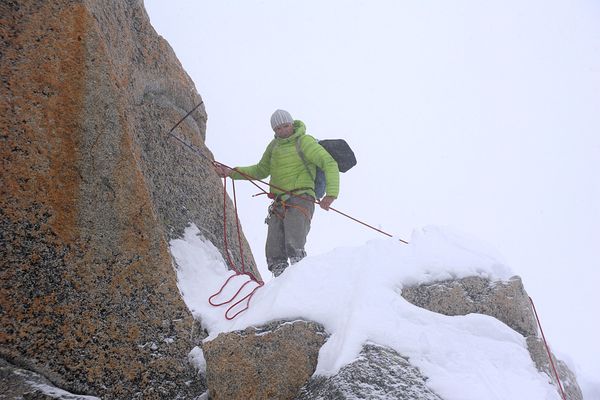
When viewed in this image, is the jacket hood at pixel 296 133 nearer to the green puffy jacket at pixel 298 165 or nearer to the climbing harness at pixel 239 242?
the green puffy jacket at pixel 298 165

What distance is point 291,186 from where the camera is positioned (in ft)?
23.2

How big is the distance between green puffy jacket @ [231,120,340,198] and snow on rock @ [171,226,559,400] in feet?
5.31

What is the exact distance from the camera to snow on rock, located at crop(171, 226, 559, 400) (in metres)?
3.93

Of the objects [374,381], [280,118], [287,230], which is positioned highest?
→ [280,118]

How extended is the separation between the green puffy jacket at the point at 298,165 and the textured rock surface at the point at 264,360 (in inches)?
106

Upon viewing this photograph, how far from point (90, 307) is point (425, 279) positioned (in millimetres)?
2875

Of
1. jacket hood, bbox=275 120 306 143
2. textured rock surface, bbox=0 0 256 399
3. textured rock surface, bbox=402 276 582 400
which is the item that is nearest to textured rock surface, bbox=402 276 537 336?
textured rock surface, bbox=402 276 582 400

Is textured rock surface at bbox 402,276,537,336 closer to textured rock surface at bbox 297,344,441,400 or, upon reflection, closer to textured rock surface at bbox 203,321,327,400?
textured rock surface at bbox 297,344,441,400

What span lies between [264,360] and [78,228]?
1.93 m

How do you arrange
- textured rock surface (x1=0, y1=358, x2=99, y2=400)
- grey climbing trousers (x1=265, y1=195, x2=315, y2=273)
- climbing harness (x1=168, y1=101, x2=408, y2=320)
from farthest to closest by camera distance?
grey climbing trousers (x1=265, y1=195, x2=315, y2=273) < climbing harness (x1=168, y1=101, x2=408, y2=320) < textured rock surface (x1=0, y1=358, x2=99, y2=400)

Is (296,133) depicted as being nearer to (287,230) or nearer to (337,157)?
(337,157)

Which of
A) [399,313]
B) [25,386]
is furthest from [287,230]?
[25,386]

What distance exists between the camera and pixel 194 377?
4.58 m

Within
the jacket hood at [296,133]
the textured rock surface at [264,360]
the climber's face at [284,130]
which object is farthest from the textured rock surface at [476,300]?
the climber's face at [284,130]
